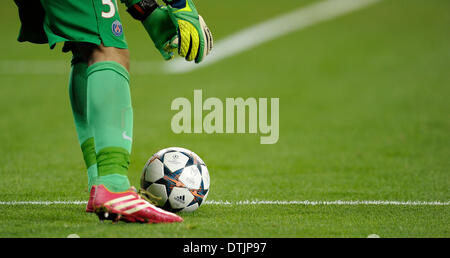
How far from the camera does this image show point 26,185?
621 cm

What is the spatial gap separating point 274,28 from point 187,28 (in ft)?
61.4

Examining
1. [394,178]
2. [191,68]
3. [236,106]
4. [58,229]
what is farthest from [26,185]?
[191,68]

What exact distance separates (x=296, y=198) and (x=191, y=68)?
12.2 meters

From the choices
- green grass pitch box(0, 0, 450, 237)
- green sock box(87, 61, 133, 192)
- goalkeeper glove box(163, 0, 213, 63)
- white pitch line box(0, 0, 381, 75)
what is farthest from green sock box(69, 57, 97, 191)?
white pitch line box(0, 0, 381, 75)

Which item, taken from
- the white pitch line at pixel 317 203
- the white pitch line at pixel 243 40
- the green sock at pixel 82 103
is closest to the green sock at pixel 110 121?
the green sock at pixel 82 103

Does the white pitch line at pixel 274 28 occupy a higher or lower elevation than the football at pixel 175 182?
higher

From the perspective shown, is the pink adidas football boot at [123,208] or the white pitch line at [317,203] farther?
the white pitch line at [317,203]

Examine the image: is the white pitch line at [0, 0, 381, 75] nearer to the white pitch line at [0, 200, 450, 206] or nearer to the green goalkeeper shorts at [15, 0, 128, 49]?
the white pitch line at [0, 200, 450, 206]

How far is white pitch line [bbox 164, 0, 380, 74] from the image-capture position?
18781 mm

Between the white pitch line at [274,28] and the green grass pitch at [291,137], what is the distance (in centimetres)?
47

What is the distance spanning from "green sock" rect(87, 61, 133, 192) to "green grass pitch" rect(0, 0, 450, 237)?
327 mm

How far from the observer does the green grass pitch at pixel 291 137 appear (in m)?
4.70

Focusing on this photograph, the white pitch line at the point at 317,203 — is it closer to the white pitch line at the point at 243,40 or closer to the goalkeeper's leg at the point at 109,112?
the goalkeeper's leg at the point at 109,112

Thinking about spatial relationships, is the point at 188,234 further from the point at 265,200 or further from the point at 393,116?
the point at 393,116
